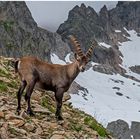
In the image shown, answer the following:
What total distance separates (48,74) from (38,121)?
2.09 m

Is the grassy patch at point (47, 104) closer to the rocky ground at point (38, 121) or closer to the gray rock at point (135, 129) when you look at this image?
the rocky ground at point (38, 121)

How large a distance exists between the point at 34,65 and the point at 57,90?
1.28m

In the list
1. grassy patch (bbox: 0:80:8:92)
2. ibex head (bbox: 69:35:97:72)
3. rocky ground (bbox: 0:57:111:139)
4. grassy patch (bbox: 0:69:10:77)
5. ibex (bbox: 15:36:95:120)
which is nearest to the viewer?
rocky ground (bbox: 0:57:111:139)

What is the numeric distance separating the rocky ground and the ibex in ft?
1.89

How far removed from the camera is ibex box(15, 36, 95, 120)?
1725 cm

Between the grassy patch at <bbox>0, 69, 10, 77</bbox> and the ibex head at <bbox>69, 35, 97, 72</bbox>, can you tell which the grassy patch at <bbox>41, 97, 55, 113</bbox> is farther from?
the ibex head at <bbox>69, 35, 97, 72</bbox>

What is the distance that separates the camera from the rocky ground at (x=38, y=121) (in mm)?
14695

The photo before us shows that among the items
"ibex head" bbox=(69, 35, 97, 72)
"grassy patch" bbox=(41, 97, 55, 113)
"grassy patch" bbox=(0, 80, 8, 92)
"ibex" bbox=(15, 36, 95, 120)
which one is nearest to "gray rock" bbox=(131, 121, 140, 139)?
"grassy patch" bbox=(41, 97, 55, 113)

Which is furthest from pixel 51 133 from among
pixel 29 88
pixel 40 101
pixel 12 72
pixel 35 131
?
pixel 12 72

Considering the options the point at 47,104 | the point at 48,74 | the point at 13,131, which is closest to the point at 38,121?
the point at 48,74

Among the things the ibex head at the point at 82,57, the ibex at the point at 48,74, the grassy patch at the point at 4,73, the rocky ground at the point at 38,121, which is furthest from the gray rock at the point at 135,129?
the ibex head at the point at 82,57

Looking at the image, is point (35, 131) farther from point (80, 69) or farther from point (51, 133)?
point (80, 69)

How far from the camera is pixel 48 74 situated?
17.8m

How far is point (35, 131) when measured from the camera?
15172 mm
